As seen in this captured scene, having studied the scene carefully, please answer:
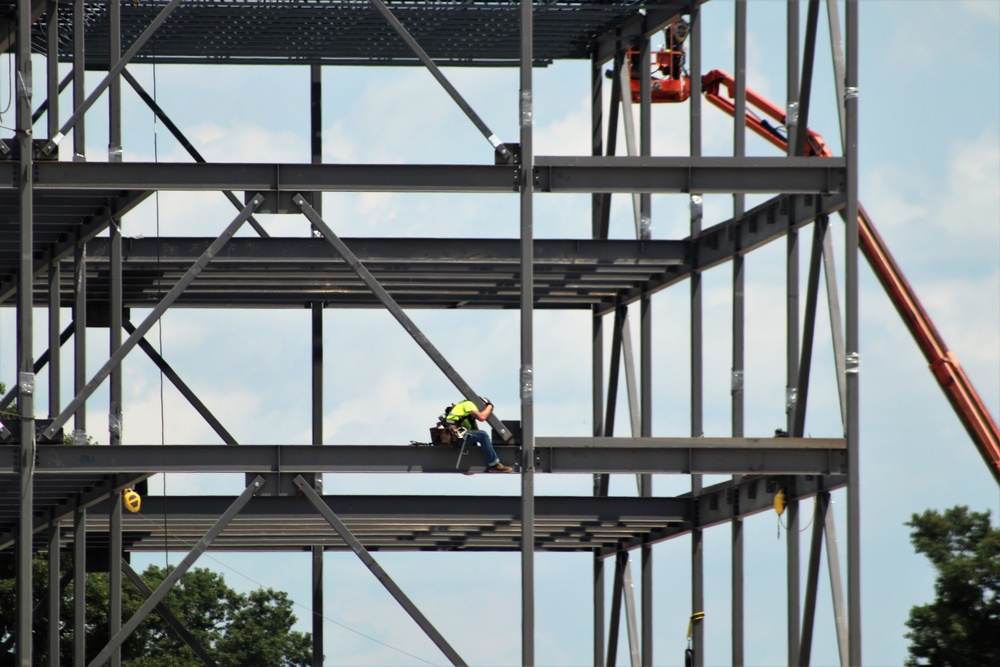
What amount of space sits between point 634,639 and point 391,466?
11.9 metres

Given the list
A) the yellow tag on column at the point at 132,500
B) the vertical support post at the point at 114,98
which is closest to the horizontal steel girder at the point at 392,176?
the vertical support post at the point at 114,98

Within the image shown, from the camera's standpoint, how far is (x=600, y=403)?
34844mm

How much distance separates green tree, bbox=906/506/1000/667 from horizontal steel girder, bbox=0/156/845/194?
21038 millimetres

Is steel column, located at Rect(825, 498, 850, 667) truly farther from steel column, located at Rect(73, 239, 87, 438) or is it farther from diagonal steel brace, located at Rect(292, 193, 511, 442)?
steel column, located at Rect(73, 239, 87, 438)

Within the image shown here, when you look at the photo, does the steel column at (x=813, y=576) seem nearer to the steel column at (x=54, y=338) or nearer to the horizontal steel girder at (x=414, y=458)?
the horizontal steel girder at (x=414, y=458)

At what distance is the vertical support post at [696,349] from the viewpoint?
96.4ft

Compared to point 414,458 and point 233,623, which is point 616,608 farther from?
point 233,623

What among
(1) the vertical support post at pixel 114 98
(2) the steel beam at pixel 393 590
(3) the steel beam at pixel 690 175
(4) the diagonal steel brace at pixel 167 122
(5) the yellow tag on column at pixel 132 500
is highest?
(4) the diagonal steel brace at pixel 167 122

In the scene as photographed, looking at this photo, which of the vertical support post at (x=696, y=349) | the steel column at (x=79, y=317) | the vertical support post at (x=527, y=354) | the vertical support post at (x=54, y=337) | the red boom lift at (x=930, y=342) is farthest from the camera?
the red boom lift at (x=930, y=342)

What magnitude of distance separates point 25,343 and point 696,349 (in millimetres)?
11558

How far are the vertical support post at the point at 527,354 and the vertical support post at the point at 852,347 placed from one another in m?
4.01

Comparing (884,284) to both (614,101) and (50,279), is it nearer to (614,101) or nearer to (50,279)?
(614,101)

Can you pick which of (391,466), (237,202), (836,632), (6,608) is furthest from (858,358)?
(6,608)

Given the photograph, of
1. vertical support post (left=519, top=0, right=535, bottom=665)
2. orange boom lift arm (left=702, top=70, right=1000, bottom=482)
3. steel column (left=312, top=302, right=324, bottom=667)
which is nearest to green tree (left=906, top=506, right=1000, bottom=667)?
orange boom lift arm (left=702, top=70, right=1000, bottom=482)
